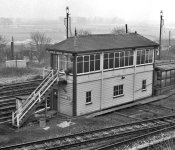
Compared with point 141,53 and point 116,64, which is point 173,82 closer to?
point 141,53

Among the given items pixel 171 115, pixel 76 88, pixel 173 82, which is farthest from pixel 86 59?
pixel 173 82

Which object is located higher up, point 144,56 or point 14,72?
point 144,56

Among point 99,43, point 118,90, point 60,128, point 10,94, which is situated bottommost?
point 60,128

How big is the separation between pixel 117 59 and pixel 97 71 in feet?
7.23

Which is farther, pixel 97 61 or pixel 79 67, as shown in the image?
pixel 97 61

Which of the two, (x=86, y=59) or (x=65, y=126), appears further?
(x=86, y=59)

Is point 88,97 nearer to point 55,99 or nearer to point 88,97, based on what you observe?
point 88,97

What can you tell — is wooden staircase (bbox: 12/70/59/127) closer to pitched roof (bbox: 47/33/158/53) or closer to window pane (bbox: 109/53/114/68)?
pitched roof (bbox: 47/33/158/53)

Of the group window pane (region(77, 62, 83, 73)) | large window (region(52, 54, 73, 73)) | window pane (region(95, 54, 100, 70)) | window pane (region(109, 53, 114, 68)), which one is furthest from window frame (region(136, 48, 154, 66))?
large window (region(52, 54, 73, 73))

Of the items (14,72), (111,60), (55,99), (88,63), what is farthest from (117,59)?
(14,72)

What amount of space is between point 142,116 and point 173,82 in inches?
363

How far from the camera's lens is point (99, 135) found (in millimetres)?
17578

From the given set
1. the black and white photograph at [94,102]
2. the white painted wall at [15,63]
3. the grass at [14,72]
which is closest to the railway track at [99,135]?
the black and white photograph at [94,102]

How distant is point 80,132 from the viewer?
1802 cm
